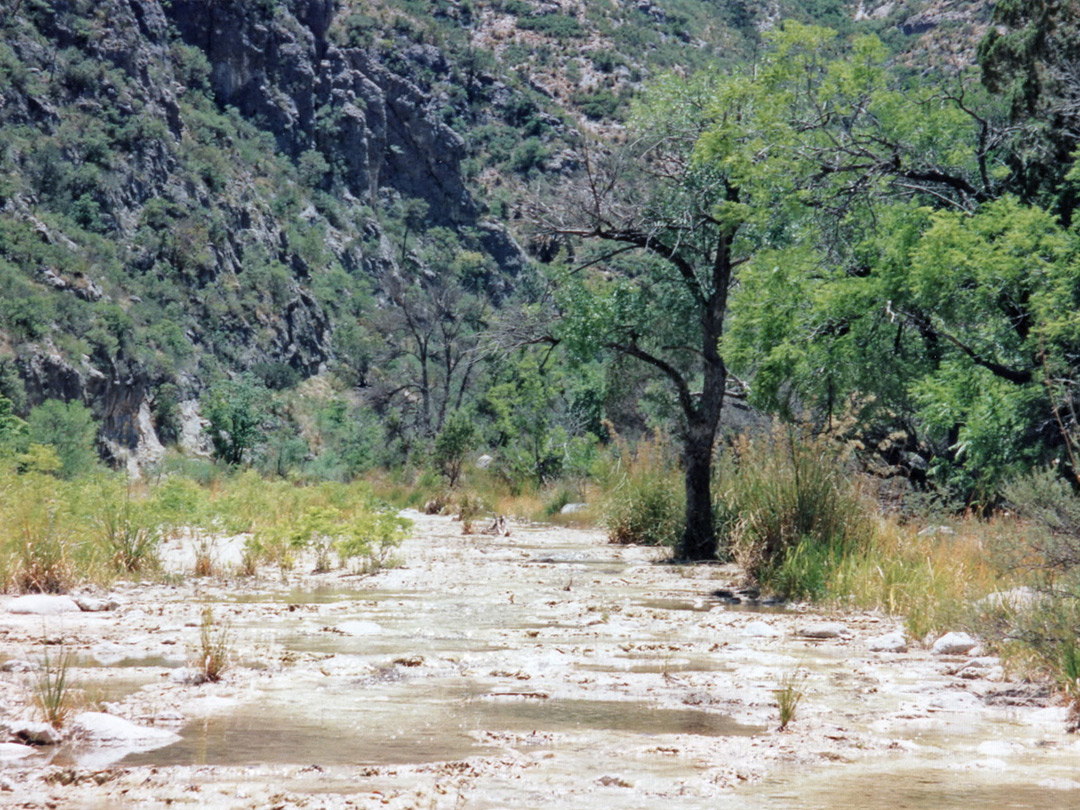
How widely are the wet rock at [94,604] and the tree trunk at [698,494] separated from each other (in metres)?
7.07

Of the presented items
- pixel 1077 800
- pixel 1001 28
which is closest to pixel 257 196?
pixel 1001 28

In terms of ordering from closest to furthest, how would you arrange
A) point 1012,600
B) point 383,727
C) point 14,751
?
point 14,751
point 383,727
point 1012,600

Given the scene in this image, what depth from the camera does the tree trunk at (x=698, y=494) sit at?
492 inches

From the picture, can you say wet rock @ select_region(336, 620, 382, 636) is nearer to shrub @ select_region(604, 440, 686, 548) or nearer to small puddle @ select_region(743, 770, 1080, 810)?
small puddle @ select_region(743, 770, 1080, 810)

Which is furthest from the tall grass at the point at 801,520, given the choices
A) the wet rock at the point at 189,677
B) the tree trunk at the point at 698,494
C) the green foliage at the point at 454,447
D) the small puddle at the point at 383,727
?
the green foliage at the point at 454,447

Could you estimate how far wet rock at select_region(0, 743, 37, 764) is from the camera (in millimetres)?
3598

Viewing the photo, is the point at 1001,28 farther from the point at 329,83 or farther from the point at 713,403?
the point at 329,83

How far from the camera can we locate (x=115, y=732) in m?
3.90

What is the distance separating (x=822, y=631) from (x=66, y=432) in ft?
70.5

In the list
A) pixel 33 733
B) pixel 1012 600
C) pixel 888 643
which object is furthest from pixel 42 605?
pixel 1012 600

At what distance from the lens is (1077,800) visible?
3.42 meters

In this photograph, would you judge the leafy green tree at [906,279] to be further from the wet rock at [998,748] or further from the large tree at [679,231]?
the wet rock at [998,748]

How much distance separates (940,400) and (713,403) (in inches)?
167

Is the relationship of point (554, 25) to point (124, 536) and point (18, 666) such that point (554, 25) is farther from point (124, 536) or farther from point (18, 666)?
point (18, 666)
